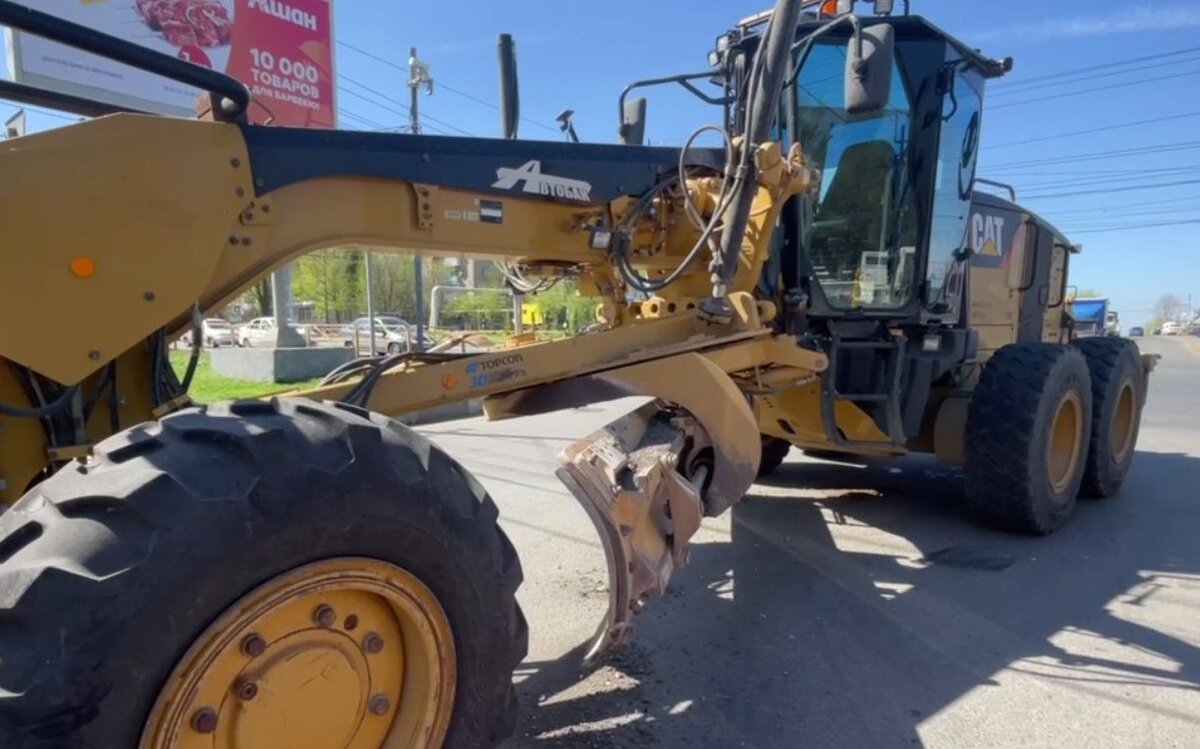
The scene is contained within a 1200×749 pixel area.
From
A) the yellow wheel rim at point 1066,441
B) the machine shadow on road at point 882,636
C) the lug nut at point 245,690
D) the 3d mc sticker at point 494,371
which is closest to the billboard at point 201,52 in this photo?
the 3d mc sticker at point 494,371

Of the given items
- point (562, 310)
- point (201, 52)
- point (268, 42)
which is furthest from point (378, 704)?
point (562, 310)

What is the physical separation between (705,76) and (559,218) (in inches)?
72.0

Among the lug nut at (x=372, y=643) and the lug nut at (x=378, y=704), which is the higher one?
the lug nut at (x=372, y=643)

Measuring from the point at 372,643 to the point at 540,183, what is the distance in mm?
2239

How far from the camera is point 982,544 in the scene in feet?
17.3

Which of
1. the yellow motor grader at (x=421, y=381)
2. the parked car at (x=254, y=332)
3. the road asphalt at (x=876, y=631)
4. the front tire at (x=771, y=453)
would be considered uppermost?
the yellow motor grader at (x=421, y=381)

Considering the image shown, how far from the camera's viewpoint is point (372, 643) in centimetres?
205

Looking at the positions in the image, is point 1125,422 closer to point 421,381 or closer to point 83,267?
point 421,381

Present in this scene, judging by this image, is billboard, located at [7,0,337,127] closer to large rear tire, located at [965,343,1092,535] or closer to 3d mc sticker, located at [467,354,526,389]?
3d mc sticker, located at [467,354,526,389]

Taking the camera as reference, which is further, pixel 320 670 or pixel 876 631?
pixel 876 631

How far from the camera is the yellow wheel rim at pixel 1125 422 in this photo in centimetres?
685

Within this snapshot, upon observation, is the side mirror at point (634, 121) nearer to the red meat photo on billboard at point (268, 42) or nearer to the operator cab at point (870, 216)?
the operator cab at point (870, 216)

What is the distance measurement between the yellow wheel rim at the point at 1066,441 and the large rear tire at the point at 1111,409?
0.88 feet

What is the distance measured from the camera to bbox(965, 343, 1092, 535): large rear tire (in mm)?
5184
